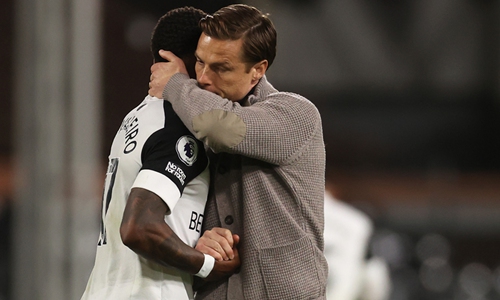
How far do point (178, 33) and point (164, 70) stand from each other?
0.10m

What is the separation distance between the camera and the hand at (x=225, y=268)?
2.10 meters

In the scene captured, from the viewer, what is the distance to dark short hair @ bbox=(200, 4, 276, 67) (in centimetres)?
212

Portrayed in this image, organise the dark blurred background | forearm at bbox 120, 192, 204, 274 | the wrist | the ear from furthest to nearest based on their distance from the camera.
Answer: the dark blurred background → the ear → the wrist → forearm at bbox 120, 192, 204, 274

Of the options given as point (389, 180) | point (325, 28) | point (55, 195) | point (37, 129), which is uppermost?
point (37, 129)

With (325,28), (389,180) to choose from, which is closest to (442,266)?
(389,180)

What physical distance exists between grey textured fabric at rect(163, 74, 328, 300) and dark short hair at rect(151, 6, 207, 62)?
4.1 inches

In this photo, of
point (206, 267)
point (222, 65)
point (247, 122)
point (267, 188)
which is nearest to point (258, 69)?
point (222, 65)

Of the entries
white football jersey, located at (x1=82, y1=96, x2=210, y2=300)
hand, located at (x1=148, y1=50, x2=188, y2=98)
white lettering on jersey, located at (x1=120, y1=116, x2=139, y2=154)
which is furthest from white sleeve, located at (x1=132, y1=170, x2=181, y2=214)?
hand, located at (x1=148, y1=50, x2=188, y2=98)

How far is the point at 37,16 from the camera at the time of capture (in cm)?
411

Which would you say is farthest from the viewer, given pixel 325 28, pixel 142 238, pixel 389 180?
pixel 325 28

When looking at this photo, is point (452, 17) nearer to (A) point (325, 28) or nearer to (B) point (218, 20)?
(A) point (325, 28)

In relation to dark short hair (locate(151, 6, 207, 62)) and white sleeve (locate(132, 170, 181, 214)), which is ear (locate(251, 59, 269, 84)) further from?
white sleeve (locate(132, 170, 181, 214))

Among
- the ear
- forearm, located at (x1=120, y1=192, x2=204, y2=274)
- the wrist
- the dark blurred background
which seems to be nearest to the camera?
forearm, located at (x1=120, y1=192, x2=204, y2=274)

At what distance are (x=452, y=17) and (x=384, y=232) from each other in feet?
16.9
